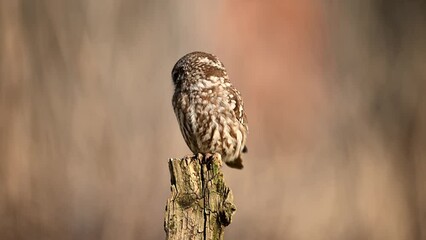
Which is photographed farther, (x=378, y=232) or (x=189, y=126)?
(x=378, y=232)

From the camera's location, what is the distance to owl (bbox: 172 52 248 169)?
3908 mm

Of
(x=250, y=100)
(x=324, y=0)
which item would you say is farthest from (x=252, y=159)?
(x=324, y=0)

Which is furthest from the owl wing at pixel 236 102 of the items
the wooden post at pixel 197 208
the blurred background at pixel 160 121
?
the blurred background at pixel 160 121

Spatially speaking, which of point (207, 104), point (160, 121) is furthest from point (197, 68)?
point (160, 121)

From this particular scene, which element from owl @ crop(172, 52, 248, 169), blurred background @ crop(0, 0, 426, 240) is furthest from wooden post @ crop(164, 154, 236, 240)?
blurred background @ crop(0, 0, 426, 240)

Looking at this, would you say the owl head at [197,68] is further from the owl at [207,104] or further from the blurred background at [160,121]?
the blurred background at [160,121]

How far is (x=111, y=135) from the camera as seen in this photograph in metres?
5.63

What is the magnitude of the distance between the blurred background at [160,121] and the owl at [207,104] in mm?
1611

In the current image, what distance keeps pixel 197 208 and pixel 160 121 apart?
10.1 feet

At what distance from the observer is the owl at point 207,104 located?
3.91 m

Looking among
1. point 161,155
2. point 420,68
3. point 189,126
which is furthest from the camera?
point 420,68

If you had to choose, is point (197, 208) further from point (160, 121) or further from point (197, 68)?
point (160, 121)

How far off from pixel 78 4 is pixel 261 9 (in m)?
1.36

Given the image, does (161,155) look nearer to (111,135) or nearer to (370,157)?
(111,135)
